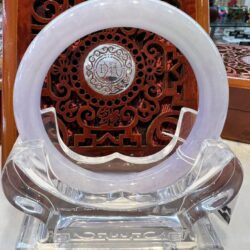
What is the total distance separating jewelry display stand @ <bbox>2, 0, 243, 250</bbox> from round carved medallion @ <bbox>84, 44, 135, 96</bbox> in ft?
0.45

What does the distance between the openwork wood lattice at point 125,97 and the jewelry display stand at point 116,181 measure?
14 centimetres

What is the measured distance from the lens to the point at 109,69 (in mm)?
584

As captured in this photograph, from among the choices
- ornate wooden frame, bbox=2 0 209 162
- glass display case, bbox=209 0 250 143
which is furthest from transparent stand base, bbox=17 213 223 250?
glass display case, bbox=209 0 250 143

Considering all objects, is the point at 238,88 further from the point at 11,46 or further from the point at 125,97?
the point at 11,46

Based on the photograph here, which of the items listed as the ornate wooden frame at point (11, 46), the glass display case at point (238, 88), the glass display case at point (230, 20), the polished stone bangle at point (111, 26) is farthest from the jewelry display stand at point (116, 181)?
the glass display case at point (230, 20)

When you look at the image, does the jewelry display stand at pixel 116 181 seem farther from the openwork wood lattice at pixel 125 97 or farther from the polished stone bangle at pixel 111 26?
the openwork wood lattice at pixel 125 97

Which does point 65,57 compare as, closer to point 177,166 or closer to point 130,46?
point 130,46

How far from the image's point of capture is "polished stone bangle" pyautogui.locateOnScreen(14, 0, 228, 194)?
44cm

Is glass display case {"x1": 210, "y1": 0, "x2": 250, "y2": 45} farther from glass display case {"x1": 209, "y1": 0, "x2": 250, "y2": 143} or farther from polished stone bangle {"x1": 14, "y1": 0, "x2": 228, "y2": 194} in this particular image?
polished stone bangle {"x1": 14, "y1": 0, "x2": 228, "y2": 194}

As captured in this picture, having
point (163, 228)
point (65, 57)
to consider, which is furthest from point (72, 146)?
point (163, 228)

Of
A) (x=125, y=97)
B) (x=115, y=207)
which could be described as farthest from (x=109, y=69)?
(x=115, y=207)

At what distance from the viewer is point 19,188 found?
17.4 inches

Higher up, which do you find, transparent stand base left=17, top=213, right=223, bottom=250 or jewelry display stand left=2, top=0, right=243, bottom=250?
jewelry display stand left=2, top=0, right=243, bottom=250

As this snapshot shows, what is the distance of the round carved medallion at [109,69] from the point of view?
59cm
